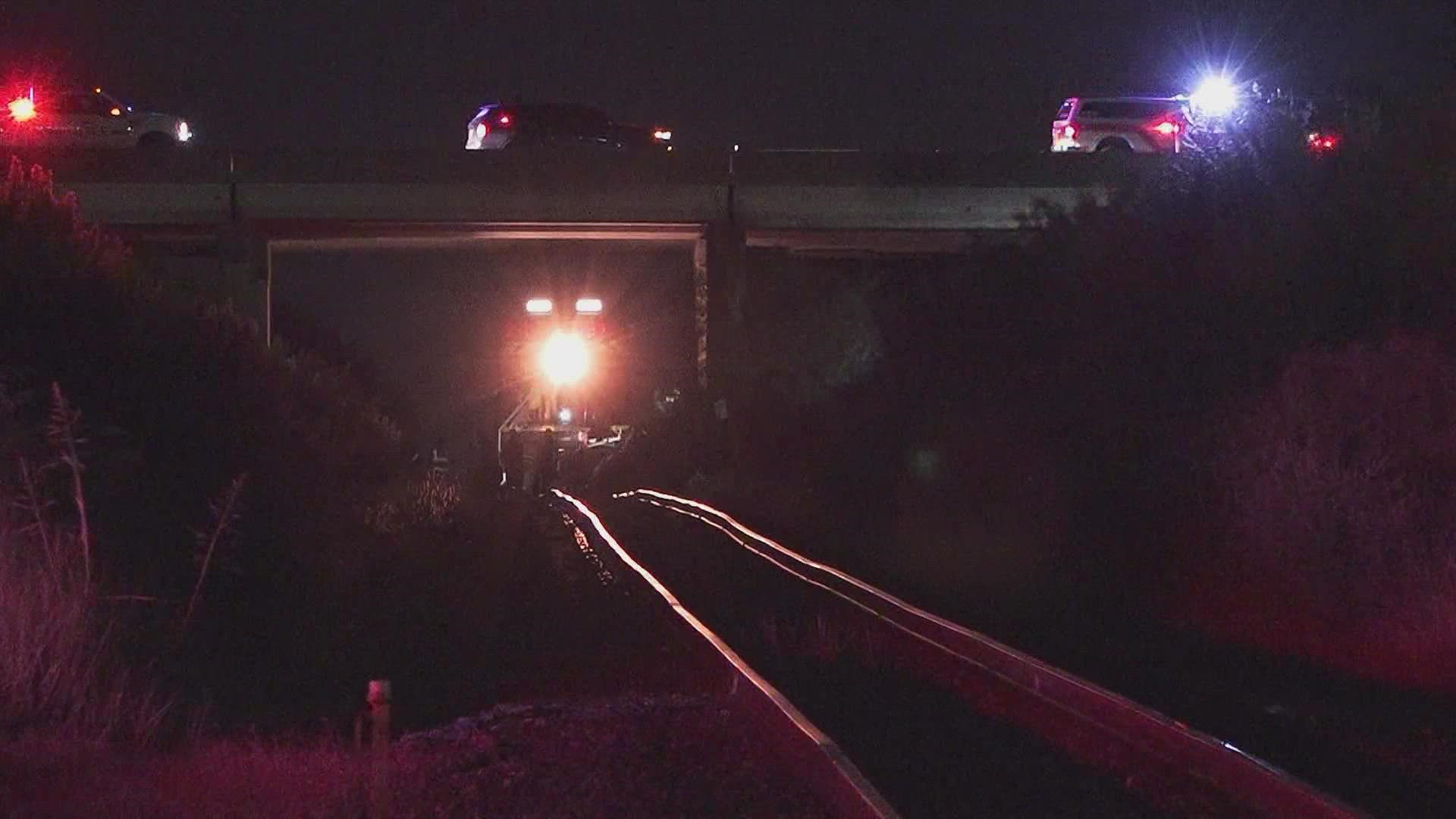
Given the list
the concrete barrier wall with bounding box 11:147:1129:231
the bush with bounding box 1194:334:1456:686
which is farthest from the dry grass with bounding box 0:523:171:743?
the concrete barrier wall with bounding box 11:147:1129:231

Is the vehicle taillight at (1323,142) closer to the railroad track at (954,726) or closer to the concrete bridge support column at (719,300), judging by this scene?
the railroad track at (954,726)

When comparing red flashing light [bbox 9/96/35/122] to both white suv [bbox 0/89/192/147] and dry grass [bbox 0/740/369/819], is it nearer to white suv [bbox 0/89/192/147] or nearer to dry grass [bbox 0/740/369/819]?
white suv [bbox 0/89/192/147]

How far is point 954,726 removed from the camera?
33.7 feet

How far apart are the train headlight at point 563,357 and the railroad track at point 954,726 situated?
2459cm

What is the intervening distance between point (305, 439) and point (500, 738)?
42.1ft

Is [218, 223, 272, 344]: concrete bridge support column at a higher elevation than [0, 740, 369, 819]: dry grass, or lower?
higher

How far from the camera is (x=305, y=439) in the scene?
22016mm

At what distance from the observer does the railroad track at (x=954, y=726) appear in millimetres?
8031

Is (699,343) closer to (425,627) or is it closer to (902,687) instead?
(425,627)

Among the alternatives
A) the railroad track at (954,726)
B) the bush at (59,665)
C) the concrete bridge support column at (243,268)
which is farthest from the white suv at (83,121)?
the bush at (59,665)

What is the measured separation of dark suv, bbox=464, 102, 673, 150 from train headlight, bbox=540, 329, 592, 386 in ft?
16.9

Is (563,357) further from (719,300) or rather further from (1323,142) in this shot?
(1323,142)

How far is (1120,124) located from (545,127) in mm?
13496

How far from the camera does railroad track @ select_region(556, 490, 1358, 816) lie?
8031 millimetres
